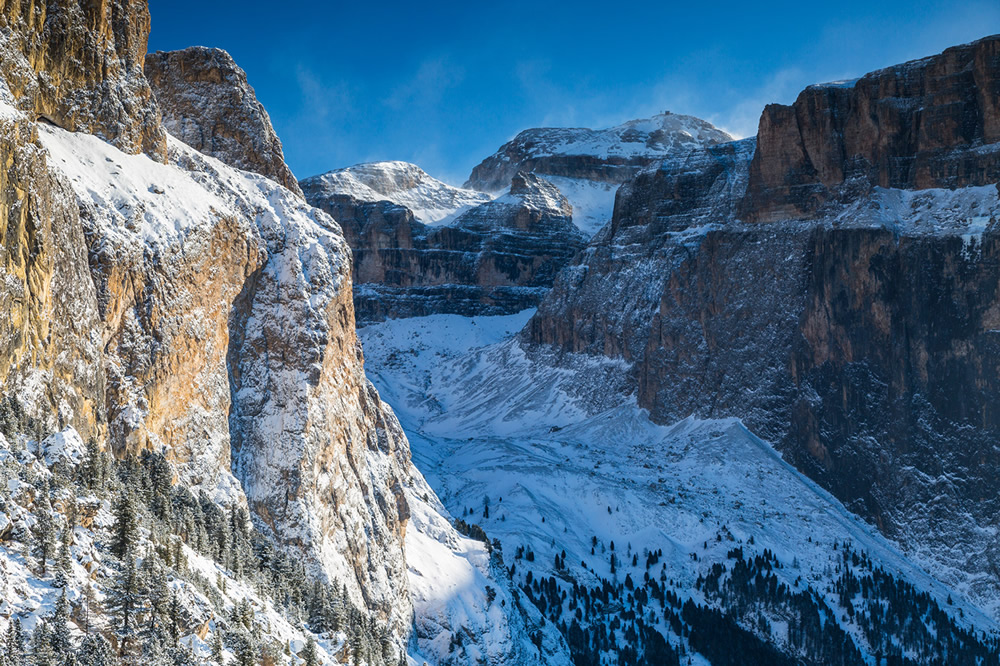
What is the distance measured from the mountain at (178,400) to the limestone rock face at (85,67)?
Result: 0.55 ft

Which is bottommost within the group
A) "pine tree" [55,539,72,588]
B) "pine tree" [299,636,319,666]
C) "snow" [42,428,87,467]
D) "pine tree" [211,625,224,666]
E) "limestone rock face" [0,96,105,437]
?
"pine tree" [299,636,319,666]

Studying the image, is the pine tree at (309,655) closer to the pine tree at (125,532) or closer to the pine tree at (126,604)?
the pine tree at (125,532)

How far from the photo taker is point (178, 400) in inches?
3059

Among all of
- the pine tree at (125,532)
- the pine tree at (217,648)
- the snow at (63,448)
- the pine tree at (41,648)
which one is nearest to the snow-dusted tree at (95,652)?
the pine tree at (41,648)

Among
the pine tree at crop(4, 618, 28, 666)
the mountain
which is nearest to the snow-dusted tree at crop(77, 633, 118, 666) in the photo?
the mountain

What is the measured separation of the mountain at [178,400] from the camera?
5284cm

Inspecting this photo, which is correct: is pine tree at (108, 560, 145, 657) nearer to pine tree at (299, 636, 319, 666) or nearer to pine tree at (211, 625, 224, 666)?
pine tree at (211, 625, 224, 666)

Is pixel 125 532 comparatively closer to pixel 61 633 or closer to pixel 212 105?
pixel 61 633

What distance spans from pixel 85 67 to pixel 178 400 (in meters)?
23.2

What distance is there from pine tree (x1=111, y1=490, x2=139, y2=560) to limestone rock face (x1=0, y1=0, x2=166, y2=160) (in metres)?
23.2

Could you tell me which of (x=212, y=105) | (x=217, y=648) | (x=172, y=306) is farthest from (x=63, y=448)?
(x=212, y=105)

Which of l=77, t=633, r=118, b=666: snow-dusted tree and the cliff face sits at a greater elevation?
the cliff face

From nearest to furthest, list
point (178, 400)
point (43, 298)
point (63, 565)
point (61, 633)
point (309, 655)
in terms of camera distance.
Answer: point (61, 633), point (63, 565), point (43, 298), point (309, 655), point (178, 400)

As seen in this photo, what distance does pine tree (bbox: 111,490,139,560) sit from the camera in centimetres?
5388
